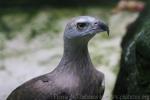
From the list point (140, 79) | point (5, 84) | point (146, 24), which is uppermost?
point (146, 24)

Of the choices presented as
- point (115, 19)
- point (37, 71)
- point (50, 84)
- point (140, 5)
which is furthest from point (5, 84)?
point (140, 5)

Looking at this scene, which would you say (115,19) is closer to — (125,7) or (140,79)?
(125,7)

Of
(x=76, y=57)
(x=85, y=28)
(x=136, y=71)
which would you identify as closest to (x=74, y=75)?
(x=76, y=57)

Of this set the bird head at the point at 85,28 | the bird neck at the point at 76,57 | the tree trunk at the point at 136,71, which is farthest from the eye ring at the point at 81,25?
the tree trunk at the point at 136,71

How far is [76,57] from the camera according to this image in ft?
14.9

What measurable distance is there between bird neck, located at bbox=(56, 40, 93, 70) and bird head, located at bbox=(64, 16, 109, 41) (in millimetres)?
103

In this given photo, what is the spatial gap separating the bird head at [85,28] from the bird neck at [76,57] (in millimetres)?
103

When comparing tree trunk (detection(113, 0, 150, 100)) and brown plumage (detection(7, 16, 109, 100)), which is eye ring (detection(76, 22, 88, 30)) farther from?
tree trunk (detection(113, 0, 150, 100))

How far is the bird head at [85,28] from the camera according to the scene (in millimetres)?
4352

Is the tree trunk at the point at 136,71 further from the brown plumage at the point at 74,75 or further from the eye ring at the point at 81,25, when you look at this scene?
the eye ring at the point at 81,25

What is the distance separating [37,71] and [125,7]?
7.52 feet

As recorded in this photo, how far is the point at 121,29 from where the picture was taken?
7.72m

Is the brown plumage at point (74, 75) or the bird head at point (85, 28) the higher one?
the bird head at point (85, 28)

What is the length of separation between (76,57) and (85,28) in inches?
12.6
